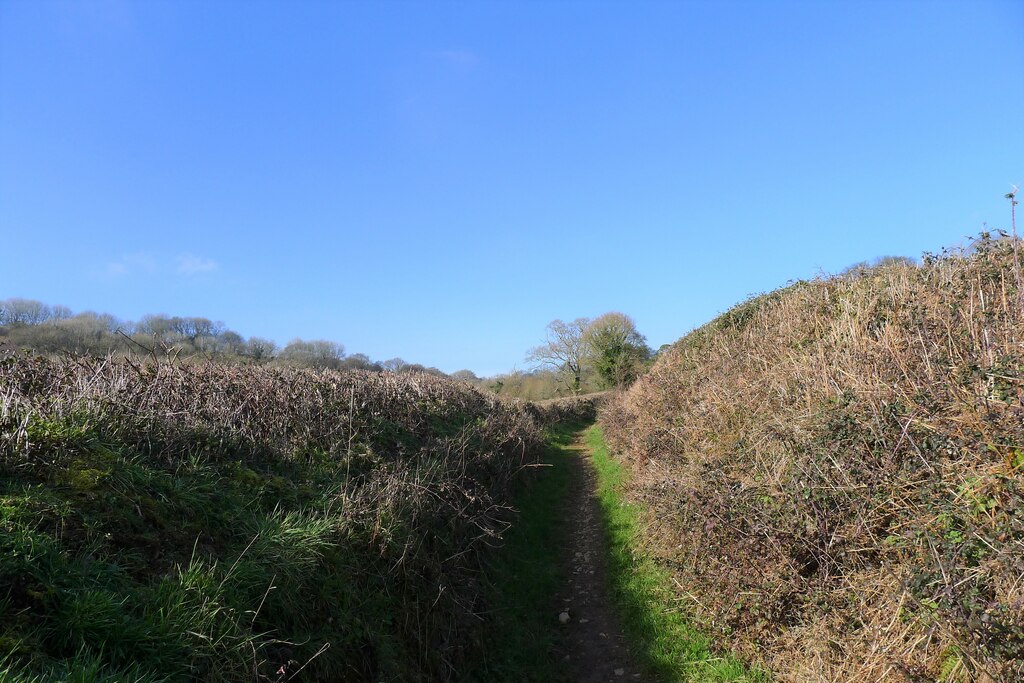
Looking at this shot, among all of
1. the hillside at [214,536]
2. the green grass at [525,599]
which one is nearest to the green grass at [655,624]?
the green grass at [525,599]

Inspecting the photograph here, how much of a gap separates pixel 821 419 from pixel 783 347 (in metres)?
3.05

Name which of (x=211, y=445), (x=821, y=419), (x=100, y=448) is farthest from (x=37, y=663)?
(x=821, y=419)

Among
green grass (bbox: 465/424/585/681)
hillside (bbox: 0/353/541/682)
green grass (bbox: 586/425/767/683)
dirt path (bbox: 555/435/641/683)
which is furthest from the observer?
dirt path (bbox: 555/435/641/683)

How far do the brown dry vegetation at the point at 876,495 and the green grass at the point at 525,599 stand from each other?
1.84 meters

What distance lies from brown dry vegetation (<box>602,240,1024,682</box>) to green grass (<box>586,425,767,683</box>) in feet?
0.77

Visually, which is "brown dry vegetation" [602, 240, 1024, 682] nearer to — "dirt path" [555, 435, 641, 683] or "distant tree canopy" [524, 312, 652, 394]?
"dirt path" [555, 435, 641, 683]

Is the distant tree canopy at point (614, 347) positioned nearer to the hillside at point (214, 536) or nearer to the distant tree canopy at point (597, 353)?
the distant tree canopy at point (597, 353)

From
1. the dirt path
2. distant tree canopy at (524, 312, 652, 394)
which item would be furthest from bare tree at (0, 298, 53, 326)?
distant tree canopy at (524, 312, 652, 394)

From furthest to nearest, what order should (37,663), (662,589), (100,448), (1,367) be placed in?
(662,589) < (1,367) < (100,448) < (37,663)

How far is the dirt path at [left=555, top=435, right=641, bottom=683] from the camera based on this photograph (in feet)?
19.3

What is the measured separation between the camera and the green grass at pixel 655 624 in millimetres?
5219

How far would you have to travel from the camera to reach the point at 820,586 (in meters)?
4.69

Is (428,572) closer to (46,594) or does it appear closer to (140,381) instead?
(46,594)

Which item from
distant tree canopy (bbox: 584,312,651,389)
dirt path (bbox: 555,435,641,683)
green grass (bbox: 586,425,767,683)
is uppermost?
distant tree canopy (bbox: 584,312,651,389)
